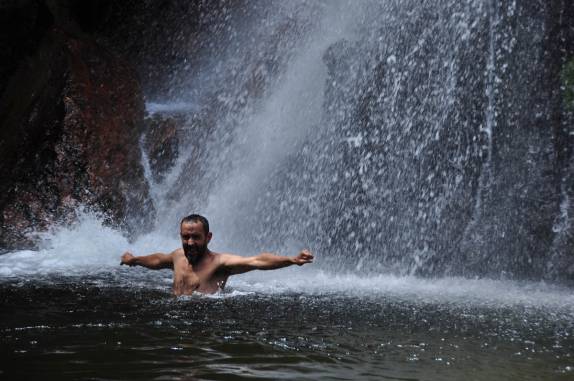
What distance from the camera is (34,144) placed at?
11938 mm

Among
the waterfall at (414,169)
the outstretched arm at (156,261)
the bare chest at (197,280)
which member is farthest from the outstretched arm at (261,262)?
the waterfall at (414,169)

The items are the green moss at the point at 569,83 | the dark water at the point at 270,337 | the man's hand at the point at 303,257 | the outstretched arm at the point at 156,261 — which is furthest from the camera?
the green moss at the point at 569,83

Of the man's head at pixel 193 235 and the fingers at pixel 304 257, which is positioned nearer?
the fingers at pixel 304 257

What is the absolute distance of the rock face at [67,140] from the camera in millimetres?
11508

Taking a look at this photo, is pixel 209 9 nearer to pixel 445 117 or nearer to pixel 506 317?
pixel 445 117

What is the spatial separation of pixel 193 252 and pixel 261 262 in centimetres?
69

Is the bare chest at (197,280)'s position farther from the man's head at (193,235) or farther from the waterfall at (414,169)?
the waterfall at (414,169)

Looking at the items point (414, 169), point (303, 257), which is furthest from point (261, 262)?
point (414, 169)

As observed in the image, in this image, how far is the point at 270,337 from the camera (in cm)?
436

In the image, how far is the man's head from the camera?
6.11 m

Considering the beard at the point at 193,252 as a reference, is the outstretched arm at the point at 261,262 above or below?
below

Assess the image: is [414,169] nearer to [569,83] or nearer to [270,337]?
[569,83]

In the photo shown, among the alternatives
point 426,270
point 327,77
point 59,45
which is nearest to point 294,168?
point 327,77

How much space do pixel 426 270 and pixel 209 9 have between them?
25.3 feet
